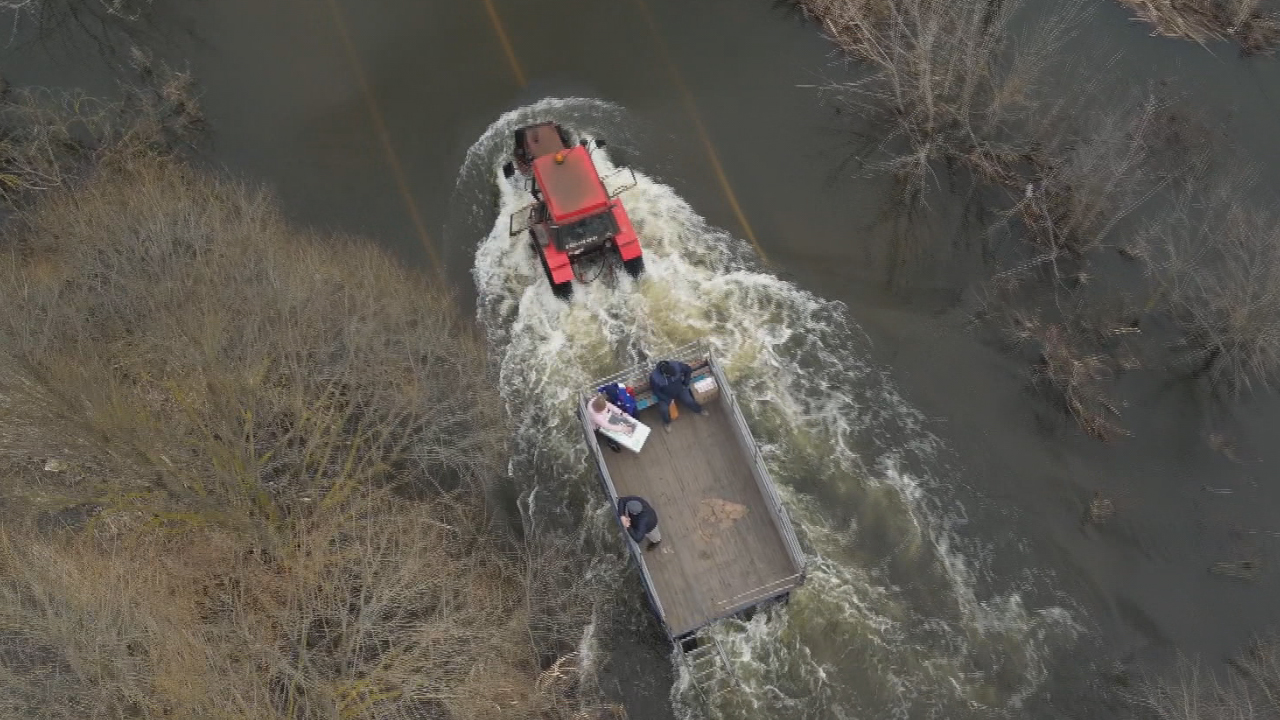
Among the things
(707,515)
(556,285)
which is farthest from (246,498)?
(707,515)

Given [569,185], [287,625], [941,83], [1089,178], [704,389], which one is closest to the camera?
[287,625]

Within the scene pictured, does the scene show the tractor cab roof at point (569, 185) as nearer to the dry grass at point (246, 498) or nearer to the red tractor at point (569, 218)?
the red tractor at point (569, 218)

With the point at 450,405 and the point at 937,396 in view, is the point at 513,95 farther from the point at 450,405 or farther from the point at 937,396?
the point at 937,396

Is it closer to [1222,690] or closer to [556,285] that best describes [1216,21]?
[1222,690]

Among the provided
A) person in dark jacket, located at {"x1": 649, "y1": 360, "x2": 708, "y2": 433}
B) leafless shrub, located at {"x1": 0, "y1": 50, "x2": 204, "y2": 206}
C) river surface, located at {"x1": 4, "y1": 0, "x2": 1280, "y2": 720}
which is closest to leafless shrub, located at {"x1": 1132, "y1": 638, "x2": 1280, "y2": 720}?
river surface, located at {"x1": 4, "y1": 0, "x2": 1280, "y2": 720}

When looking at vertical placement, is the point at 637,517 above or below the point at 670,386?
below

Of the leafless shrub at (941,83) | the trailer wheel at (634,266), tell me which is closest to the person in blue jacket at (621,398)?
the trailer wheel at (634,266)

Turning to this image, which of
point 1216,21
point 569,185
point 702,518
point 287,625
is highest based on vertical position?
point 569,185
